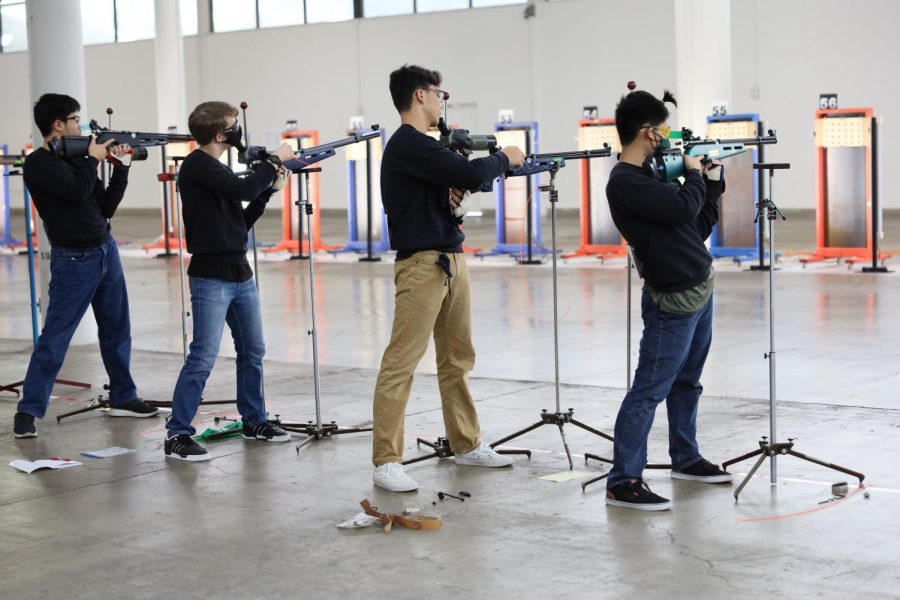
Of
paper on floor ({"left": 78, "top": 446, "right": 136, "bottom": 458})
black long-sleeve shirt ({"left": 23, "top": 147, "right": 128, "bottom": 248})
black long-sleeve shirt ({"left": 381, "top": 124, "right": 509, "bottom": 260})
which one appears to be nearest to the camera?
black long-sleeve shirt ({"left": 381, "top": 124, "right": 509, "bottom": 260})

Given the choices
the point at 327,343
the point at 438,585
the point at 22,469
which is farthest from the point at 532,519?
the point at 327,343

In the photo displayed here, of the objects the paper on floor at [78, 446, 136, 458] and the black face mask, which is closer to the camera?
the black face mask

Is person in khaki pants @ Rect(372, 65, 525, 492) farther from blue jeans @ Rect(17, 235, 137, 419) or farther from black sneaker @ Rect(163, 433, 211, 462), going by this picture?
blue jeans @ Rect(17, 235, 137, 419)

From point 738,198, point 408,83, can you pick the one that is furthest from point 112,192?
point 738,198

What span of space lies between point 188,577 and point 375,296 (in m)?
9.67

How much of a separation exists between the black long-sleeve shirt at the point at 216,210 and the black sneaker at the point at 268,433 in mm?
837

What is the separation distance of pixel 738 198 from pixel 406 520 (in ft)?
40.1

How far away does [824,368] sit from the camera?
8336mm

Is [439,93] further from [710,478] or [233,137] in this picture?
[710,478]

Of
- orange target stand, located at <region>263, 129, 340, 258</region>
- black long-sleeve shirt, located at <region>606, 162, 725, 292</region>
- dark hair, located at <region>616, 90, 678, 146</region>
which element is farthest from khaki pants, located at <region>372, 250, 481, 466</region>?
orange target stand, located at <region>263, 129, 340, 258</region>

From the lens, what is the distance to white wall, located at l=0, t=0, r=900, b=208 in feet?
76.6

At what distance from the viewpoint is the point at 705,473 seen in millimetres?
5363

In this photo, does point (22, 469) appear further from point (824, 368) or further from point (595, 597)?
point (824, 368)

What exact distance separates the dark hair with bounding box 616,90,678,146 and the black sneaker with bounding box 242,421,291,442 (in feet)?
8.49
